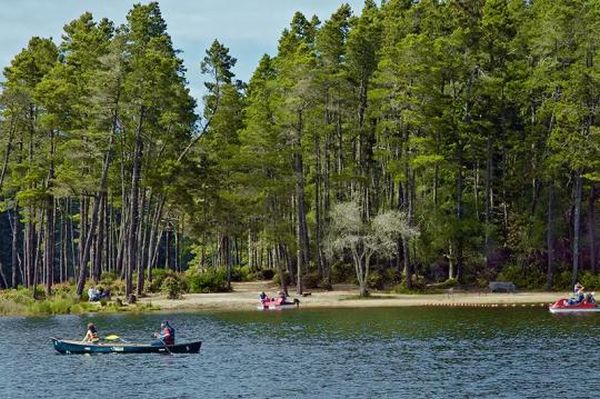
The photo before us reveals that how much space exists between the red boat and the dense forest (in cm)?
1289

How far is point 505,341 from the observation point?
42656mm

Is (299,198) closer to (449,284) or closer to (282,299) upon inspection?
(282,299)

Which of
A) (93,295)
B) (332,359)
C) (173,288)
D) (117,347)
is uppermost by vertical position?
(173,288)

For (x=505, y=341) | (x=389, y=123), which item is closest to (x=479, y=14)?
(x=389, y=123)

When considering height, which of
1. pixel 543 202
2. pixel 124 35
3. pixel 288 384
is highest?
pixel 124 35

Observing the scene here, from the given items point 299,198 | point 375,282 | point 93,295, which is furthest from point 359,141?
point 93,295

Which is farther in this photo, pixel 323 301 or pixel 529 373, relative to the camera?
pixel 323 301

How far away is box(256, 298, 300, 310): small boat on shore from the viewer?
66000mm

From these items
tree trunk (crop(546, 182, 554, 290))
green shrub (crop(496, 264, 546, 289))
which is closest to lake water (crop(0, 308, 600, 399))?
tree trunk (crop(546, 182, 554, 290))

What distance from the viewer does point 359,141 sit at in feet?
271

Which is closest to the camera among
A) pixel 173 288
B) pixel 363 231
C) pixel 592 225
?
pixel 363 231

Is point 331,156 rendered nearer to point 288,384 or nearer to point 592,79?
point 592,79

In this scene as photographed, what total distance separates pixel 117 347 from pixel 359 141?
45.5 meters

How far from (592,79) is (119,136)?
134 feet
